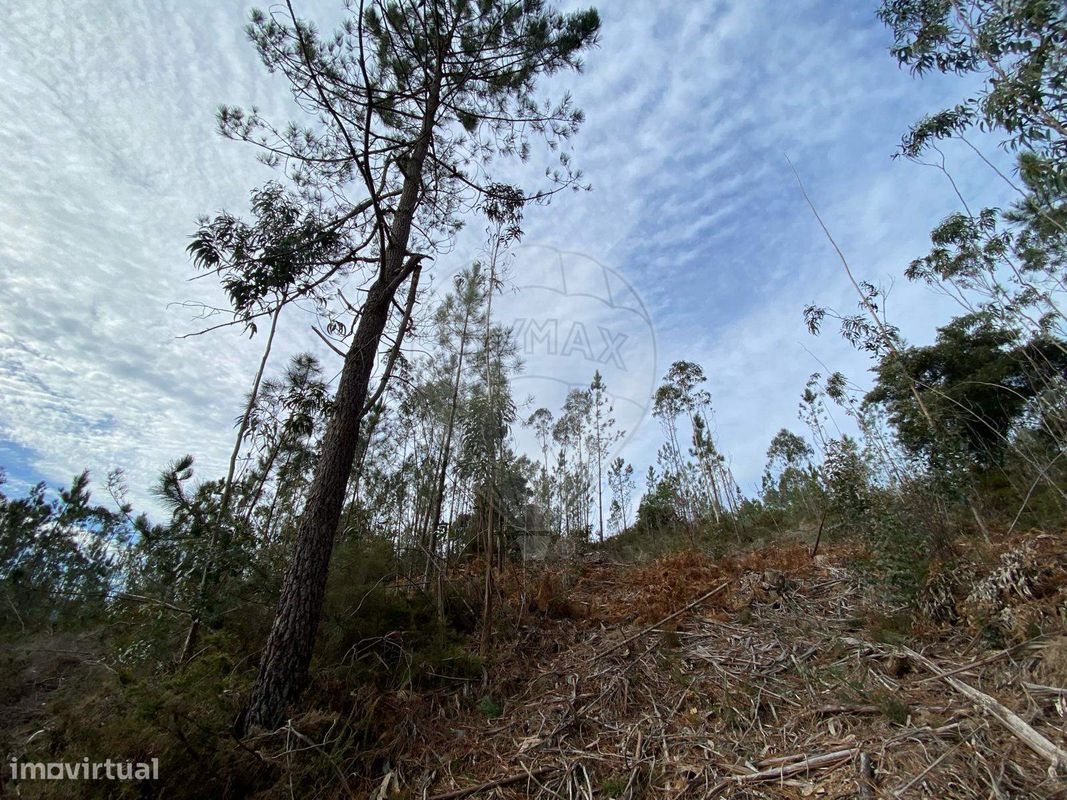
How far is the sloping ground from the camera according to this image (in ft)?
5.31

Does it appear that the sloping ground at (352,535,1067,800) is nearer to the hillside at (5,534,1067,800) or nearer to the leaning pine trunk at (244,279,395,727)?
the hillside at (5,534,1067,800)

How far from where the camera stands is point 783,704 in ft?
7.52

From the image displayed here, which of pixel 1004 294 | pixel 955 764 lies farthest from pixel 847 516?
pixel 1004 294

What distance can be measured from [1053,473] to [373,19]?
9.43 m

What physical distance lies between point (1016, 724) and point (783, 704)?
0.98 m

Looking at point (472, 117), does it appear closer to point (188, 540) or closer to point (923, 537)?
point (188, 540)

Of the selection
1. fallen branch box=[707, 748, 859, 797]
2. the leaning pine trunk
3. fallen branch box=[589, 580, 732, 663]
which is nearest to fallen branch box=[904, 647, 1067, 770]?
fallen branch box=[707, 748, 859, 797]

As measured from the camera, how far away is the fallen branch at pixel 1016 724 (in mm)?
1391

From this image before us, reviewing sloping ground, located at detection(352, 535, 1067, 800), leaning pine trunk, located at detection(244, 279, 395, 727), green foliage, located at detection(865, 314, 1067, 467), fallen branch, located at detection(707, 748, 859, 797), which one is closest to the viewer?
sloping ground, located at detection(352, 535, 1067, 800)

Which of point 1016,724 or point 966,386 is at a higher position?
point 966,386

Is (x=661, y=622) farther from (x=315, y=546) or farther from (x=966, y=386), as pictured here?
(x=966, y=386)

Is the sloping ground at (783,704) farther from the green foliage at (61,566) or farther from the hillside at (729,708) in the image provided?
the green foliage at (61,566)

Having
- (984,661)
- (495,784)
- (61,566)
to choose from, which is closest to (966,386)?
(984,661)

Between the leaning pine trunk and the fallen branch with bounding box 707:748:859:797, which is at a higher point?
the leaning pine trunk
